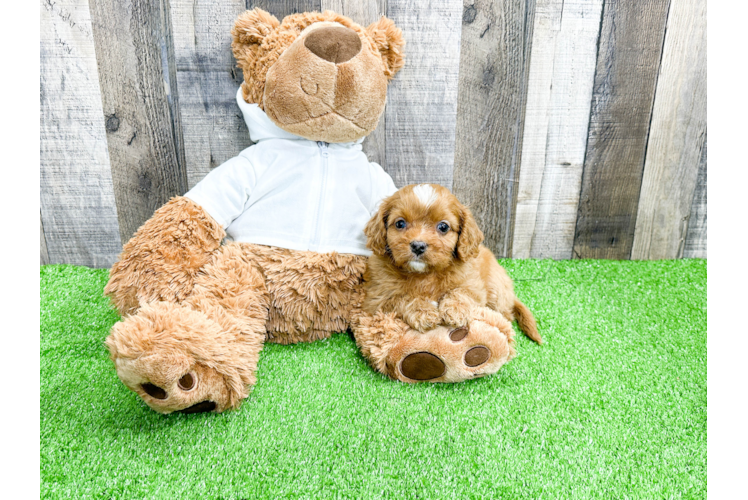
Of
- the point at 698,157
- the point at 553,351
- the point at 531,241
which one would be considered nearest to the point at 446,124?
the point at 531,241

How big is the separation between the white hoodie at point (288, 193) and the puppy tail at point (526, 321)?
524mm

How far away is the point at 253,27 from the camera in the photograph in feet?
4.60

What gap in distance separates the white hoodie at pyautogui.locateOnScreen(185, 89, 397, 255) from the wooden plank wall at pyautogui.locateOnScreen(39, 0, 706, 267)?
0.95ft

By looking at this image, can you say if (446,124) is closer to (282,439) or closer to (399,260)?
(399,260)

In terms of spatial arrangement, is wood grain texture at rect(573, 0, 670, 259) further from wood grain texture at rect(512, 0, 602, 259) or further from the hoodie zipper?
the hoodie zipper

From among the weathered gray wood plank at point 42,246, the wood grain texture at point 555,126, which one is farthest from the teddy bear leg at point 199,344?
the wood grain texture at point 555,126

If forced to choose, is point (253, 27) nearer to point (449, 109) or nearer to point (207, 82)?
point (207, 82)

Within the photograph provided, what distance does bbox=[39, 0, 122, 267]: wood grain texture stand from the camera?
1567 millimetres

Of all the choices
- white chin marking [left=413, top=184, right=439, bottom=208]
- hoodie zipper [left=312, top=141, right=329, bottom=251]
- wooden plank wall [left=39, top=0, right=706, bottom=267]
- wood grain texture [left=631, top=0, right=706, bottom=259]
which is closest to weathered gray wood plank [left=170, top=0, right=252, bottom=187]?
wooden plank wall [left=39, top=0, right=706, bottom=267]

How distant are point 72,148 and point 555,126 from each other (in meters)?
1.77

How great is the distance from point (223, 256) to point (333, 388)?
0.49 m

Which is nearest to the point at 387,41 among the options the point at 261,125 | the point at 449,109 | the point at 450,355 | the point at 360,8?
the point at 360,8

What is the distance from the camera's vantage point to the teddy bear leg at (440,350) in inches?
47.4

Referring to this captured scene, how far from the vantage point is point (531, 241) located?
1.93m
